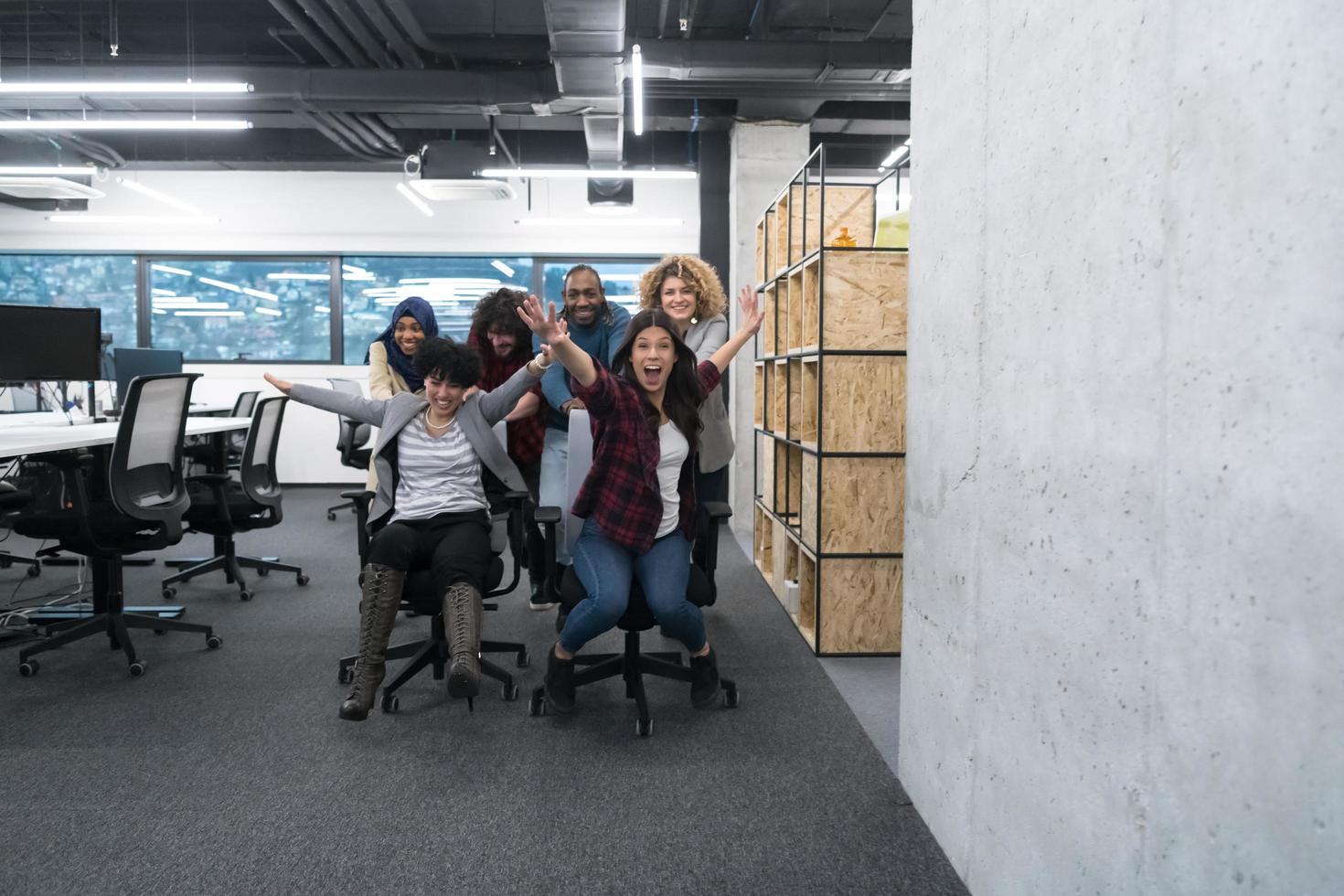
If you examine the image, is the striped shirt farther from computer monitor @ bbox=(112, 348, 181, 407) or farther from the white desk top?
computer monitor @ bbox=(112, 348, 181, 407)

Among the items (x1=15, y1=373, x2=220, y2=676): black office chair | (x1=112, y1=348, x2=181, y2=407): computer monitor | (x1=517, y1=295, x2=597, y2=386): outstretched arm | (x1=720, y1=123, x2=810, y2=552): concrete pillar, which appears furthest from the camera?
(x1=720, y1=123, x2=810, y2=552): concrete pillar

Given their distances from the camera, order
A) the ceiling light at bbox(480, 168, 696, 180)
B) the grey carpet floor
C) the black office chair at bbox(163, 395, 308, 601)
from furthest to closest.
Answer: the ceiling light at bbox(480, 168, 696, 180)
the black office chair at bbox(163, 395, 308, 601)
the grey carpet floor

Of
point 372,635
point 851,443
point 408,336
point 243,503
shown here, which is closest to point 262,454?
point 243,503

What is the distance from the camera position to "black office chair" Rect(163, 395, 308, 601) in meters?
3.91

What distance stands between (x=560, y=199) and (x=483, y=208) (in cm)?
69

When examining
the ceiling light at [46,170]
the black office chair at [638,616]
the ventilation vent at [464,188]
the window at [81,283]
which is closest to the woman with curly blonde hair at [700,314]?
the black office chair at [638,616]

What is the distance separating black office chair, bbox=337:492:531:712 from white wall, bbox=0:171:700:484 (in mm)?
5438

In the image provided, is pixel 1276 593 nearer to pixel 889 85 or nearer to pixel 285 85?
pixel 889 85

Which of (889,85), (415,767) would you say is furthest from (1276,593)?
(889,85)

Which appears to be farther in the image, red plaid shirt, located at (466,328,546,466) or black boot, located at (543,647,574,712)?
red plaid shirt, located at (466,328,546,466)

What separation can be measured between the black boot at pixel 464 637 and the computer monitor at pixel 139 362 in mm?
4120

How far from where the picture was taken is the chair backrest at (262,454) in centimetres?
404

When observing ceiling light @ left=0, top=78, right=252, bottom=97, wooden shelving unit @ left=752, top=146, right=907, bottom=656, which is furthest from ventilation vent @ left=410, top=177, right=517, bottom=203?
wooden shelving unit @ left=752, top=146, right=907, bottom=656

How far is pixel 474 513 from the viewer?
2795mm
